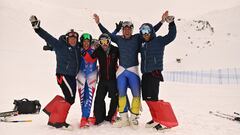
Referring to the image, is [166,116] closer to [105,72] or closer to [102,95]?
[102,95]

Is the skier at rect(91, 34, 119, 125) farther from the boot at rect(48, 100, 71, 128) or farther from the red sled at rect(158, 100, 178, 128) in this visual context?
the red sled at rect(158, 100, 178, 128)

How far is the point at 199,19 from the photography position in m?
36.0

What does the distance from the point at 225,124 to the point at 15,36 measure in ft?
63.7

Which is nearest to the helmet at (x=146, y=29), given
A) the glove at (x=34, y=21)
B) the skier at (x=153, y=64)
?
the skier at (x=153, y=64)

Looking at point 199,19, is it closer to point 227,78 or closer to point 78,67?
point 227,78

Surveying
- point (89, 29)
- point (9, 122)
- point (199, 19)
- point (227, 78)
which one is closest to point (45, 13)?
point (89, 29)

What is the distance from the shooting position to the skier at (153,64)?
227 inches

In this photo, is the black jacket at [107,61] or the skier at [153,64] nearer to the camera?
the skier at [153,64]

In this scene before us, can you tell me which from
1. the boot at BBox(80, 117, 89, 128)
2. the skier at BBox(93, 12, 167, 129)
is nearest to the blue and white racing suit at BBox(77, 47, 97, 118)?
the boot at BBox(80, 117, 89, 128)

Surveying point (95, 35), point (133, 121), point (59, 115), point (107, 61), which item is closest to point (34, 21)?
point (107, 61)

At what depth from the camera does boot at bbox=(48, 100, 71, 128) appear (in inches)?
226

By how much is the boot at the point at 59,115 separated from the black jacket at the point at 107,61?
0.88 metres

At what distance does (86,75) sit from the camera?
20.0 ft

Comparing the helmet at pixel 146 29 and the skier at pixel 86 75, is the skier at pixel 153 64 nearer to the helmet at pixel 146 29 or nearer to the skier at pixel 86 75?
the helmet at pixel 146 29
